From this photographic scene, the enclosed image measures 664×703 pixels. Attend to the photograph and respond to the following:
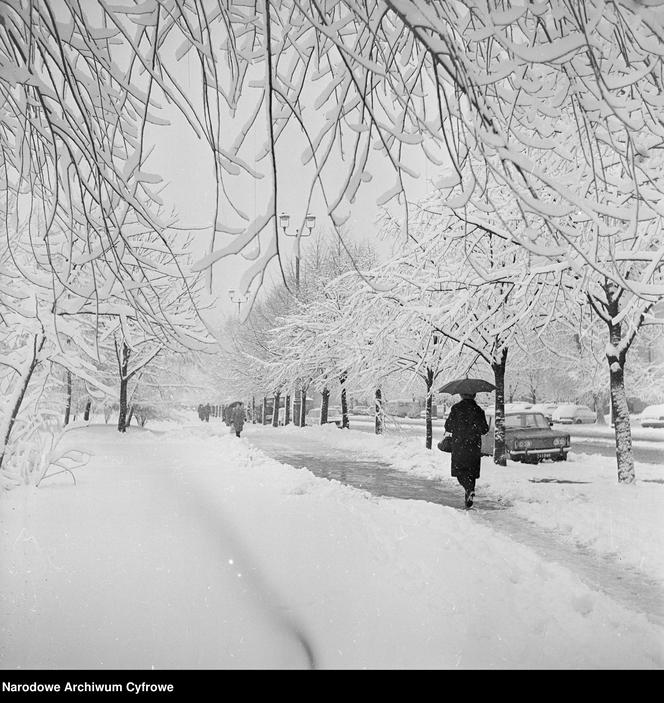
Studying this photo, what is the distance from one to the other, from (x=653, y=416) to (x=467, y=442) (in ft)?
70.6

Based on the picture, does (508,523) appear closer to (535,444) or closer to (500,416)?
(500,416)

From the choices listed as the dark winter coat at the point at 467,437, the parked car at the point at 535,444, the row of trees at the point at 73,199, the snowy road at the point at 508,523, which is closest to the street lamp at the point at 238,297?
the row of trees at the point at 73,199

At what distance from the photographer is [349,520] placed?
4758 mm

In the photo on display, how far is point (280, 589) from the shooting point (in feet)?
9.67

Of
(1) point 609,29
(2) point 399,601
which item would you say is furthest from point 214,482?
(1) point 609,29

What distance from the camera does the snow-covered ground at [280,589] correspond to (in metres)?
2.45

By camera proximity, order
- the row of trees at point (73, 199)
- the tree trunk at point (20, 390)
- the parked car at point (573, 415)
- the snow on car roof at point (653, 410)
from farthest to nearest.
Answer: the parked car at point (573, 415) < the snow on car roof at point (653, 410) < the tree trunk at point (20, 390) < the row of trees at point (73, 199)

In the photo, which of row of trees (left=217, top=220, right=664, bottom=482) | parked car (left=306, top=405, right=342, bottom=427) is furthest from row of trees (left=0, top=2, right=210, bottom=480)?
parked car (left=306, top=405, right=342, bottom=427)

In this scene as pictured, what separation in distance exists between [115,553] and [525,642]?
2.22 metres

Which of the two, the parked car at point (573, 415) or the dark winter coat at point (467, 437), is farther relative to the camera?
the parked car at point (573, 415)

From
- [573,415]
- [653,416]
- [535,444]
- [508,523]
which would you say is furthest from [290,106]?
[573,415]

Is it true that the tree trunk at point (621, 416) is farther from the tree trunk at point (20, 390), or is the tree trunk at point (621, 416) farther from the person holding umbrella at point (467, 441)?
the tree trunk at point (20, 390)

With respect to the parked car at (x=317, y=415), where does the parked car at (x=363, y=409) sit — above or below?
above

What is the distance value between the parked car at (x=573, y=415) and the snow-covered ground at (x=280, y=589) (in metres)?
27.2
